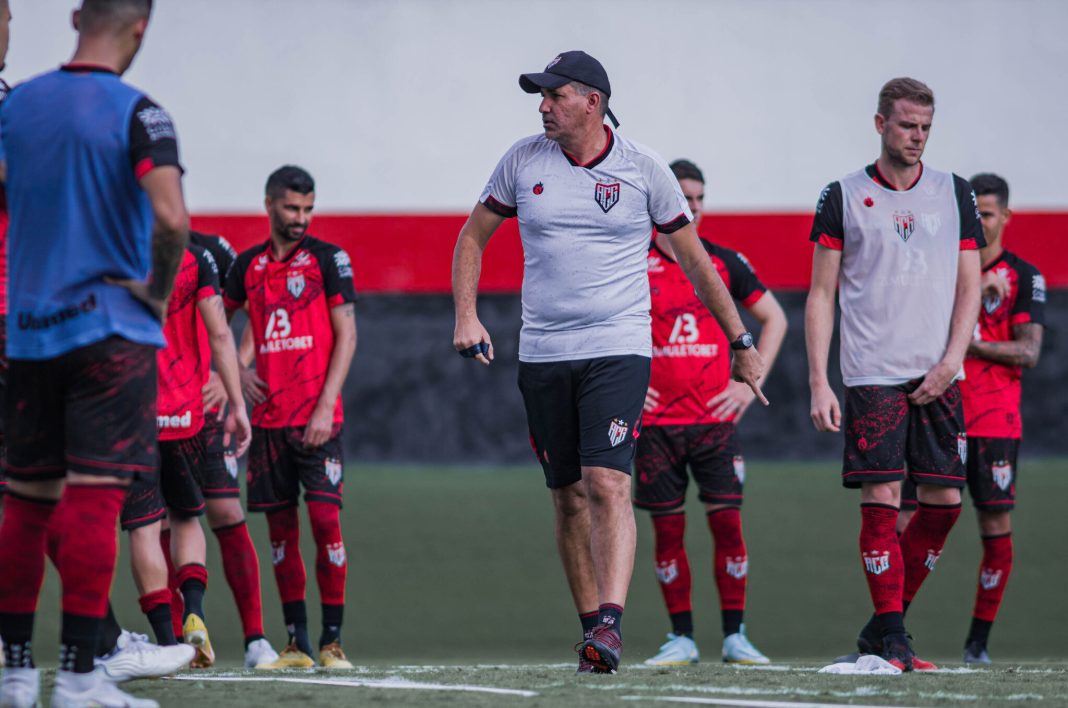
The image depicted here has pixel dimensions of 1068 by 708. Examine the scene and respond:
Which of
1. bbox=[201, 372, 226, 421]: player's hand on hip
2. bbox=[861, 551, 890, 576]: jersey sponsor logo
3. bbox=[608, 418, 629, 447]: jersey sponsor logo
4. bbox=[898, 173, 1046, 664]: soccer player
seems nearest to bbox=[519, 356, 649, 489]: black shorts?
bbox=[608, 418, 629, 447]: jersey sponsor logo

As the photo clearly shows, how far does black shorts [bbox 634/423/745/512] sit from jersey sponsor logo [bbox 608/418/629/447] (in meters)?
1.71

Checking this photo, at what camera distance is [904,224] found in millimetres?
4410

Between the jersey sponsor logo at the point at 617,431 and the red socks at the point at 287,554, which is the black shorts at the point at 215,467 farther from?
the jersey sponsor logo at the point at 617,431

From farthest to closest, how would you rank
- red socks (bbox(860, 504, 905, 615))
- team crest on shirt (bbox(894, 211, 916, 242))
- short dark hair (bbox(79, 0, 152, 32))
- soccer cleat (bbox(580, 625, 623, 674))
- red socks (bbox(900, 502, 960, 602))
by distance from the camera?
red socks (bbox(900, 502, 960, 602)), team crest on shirt (bbox(894, 211, 916, 242)), red socks (bbox(860, 504, 905, 615)), soccer cleat (bbox(580, 625, 623, 674)), short dark hair (bbox(79, 0, 152, 32))

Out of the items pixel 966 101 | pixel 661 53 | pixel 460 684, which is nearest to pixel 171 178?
pixel 460 684

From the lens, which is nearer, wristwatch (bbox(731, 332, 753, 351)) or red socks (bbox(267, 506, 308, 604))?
wristwatch (bbox(731, 332, 753, 351))

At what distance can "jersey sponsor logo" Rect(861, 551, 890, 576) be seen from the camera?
4.30 metres

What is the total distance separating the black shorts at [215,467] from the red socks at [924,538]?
2444mm

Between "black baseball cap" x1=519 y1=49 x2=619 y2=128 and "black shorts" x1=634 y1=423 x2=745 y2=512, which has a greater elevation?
"black baseball cap" x1=519 y1=49 x2=619 y2=128

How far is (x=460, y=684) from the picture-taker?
3564 millimetres

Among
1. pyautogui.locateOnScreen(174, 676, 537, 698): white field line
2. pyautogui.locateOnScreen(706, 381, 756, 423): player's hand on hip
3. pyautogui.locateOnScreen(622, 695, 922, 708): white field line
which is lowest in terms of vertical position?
pyautogui.locateOnScreen(174, 676, 537, 698): white field line

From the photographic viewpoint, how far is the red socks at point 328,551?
546 cm

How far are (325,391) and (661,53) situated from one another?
2957 mm

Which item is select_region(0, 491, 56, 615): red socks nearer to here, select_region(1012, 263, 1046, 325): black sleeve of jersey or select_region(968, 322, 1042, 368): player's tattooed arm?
select_region(968, 322, 1042, 368): player's tattooed arm
